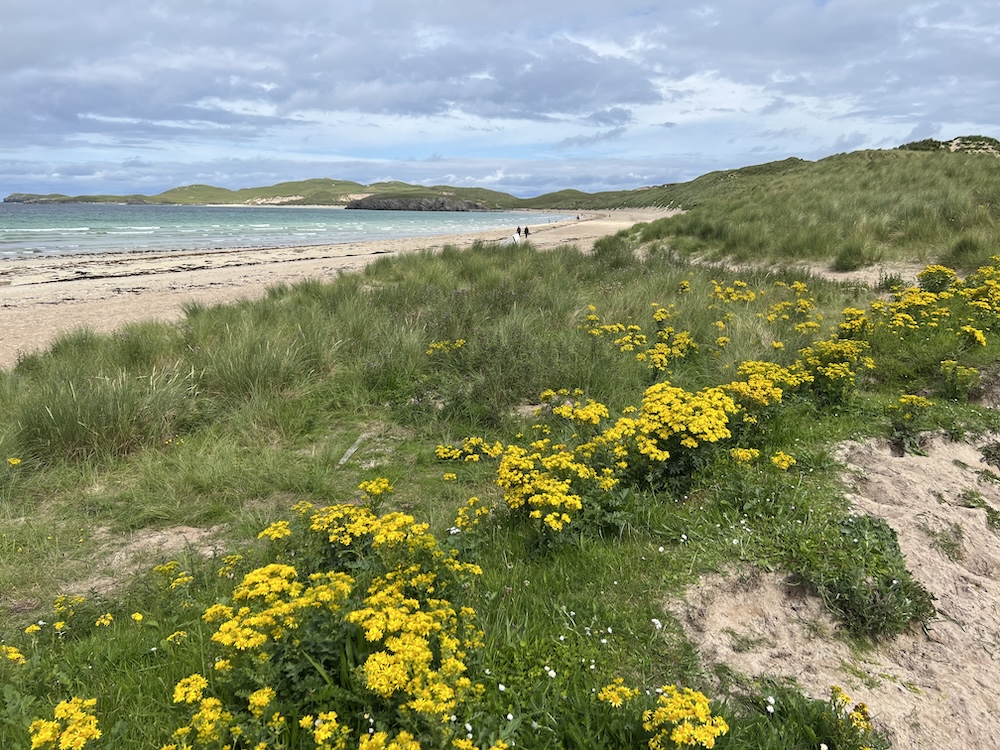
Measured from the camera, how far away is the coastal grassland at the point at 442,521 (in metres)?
2.12

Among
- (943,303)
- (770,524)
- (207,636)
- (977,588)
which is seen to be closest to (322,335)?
(207,636)

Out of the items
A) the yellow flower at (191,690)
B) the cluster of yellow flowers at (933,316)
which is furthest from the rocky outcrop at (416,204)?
the yellow flower at (191,690)

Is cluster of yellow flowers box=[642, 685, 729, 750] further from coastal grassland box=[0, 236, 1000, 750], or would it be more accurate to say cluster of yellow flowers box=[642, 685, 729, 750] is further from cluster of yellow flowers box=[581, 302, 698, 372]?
cluster of yellow flowers box=[581, 302, 698, 372]

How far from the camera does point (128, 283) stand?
631 inches

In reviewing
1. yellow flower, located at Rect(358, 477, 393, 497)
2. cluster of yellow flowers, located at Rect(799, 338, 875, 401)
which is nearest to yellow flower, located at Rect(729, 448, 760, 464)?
cluster of yellow flowers, located at Rect(799, 338, 875, 401)

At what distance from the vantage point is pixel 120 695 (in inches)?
93.2

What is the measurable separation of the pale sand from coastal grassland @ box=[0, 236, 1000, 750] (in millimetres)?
3706

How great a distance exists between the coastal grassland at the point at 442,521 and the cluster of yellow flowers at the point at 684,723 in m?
0.01

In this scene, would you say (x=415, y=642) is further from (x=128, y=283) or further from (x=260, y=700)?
(x=128, y=283)

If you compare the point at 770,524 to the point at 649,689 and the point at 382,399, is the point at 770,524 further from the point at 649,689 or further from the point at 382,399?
the point at 382,399

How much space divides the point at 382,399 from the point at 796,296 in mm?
6694

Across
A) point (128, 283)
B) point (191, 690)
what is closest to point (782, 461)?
point (191, 690)

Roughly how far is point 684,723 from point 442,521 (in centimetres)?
216

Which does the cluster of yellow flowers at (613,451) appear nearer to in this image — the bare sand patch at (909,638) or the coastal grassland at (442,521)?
the coastal grassland at (442,521)
